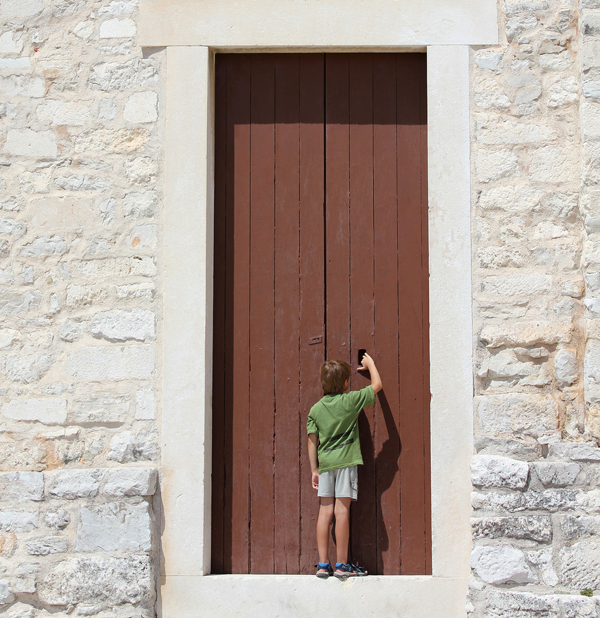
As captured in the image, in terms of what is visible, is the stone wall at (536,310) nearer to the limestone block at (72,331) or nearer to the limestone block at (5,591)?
the limestone block at (72,331)

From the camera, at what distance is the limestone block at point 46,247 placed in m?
3.97

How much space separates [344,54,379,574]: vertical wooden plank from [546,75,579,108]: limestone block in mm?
1037

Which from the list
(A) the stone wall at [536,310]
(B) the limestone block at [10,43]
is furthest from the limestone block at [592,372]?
(B) the limestone block at [10,43]

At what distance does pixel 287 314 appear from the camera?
13.4 ft

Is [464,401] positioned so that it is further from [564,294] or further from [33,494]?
[33,494]

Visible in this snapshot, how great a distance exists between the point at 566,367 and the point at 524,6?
208 centimetres

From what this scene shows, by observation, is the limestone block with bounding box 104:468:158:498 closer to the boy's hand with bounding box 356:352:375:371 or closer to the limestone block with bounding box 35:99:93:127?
the boy's hand with bounding box 356:352:375:371

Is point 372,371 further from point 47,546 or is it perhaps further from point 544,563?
point 47,546

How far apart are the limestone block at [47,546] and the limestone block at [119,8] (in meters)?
3.00

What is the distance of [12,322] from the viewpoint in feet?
12.9

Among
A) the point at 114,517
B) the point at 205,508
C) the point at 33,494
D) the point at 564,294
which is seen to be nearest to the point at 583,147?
the point at 564,294

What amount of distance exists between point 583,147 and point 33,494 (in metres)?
3.51

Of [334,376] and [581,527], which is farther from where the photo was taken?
[334,376]

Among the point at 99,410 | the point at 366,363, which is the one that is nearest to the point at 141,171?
the point at 99,410
